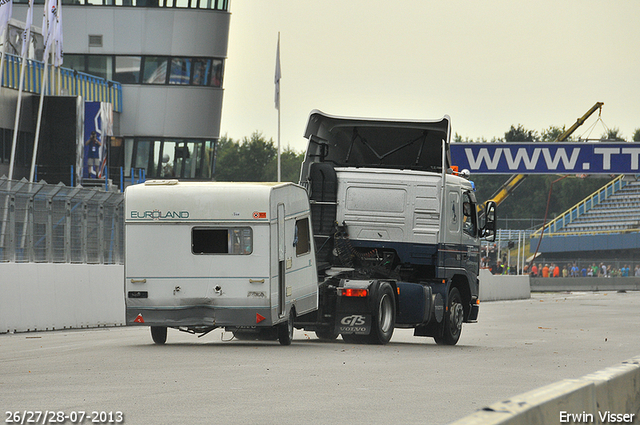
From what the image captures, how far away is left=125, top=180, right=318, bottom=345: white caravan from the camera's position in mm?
16188

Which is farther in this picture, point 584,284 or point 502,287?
point 584,284

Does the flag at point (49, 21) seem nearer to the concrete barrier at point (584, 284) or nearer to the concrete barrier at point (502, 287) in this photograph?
the concrete barrier at point (502, 287)

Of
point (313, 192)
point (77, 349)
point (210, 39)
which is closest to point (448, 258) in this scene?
point (313, 192)

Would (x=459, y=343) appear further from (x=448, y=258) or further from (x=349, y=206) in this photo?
(x=349, y=206)

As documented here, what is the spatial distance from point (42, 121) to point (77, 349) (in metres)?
33.3

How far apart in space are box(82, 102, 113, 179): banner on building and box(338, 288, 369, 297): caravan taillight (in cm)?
3229

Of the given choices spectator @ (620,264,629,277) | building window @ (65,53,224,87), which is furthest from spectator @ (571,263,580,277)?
building window @ (65,53,224,87)

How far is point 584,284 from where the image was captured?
63.0 meters

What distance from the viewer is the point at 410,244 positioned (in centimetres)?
1816

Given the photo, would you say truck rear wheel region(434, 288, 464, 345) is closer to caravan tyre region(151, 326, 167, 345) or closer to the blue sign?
caravan tyre region(151, 326, 167, 345)

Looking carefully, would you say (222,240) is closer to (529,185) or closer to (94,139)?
(94,139)

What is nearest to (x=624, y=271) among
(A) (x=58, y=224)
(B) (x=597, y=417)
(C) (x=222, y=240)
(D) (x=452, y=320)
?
(A) (x=58, y=224)

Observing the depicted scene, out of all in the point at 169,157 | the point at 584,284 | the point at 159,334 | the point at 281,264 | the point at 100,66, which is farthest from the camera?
the point at 584,284

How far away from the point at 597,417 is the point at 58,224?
18.5 meters
